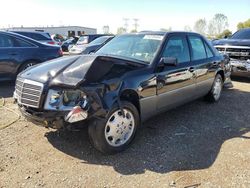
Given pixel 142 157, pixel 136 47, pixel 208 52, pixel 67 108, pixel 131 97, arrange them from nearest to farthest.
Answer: pixel 67 108 < pixel 142 157 < pixel 131 97 < pixel 136 47 < pixel 208 52

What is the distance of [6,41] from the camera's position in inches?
313

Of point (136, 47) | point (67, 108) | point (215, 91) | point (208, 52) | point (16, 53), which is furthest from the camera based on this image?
point (16, 53)

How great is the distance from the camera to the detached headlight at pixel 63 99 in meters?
3.56

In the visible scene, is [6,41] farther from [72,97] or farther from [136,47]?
[72,97]

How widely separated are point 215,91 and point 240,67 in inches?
116

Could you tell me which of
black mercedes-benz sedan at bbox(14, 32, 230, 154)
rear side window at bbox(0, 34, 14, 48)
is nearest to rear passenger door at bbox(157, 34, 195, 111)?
black mercedes-benz sedan at bbox(14, 32, 230, 154)

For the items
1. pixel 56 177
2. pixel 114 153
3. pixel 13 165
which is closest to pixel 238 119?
pixel 114 153

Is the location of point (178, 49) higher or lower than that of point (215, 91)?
higher

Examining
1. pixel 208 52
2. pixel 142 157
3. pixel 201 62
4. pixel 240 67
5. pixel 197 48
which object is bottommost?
pixel 142 157

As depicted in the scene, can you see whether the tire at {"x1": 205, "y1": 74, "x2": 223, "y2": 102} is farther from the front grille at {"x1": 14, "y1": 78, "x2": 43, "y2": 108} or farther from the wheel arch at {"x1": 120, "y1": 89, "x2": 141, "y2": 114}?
the front grille at {"x1": 14, "y1": 78, "x2": 43, "y2": 108}

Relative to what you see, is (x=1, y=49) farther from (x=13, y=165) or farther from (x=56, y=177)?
(x=56, y=177)

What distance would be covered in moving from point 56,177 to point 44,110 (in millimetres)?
830

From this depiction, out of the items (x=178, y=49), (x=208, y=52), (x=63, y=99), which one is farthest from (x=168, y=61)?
(x=208, y=52)

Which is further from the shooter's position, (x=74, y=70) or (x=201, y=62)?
(x=201, y=62)
